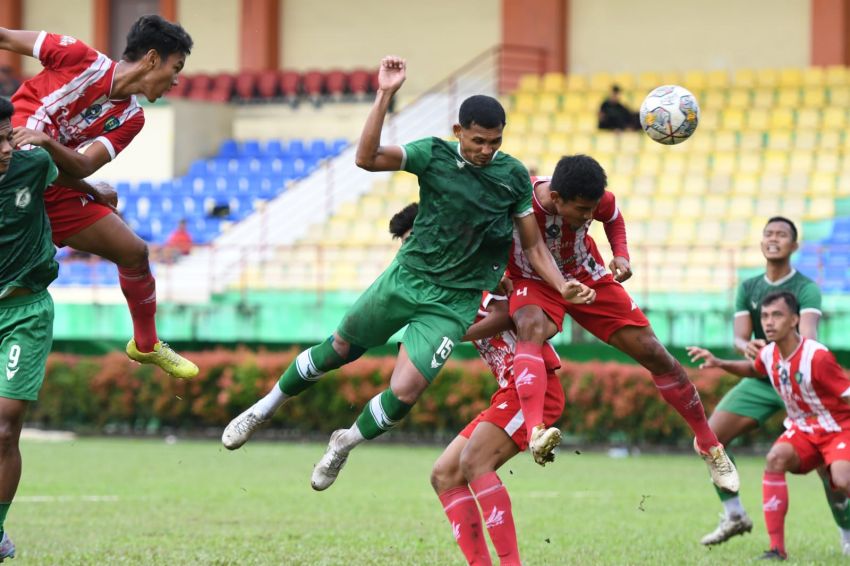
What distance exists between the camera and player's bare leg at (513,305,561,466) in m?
8.23

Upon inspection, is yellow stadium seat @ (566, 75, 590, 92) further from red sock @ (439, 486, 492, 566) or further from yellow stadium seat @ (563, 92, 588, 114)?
red sock @ (439, 486, 492, 566)

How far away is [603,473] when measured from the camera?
17.2 meters

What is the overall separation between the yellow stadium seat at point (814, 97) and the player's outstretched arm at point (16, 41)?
19787 millimetres

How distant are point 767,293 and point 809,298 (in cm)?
41

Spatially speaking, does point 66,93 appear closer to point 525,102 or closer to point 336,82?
point 525,102

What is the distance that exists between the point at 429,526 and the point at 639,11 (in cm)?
2022

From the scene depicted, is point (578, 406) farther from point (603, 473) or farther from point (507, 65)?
point (507, 65)

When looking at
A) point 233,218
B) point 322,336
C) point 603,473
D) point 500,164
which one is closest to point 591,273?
point 500,164

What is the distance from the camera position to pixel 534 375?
28.9 feet

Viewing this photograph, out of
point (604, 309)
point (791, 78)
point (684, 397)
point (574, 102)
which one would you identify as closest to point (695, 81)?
point (791, 78)

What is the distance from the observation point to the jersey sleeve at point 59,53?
8859mm

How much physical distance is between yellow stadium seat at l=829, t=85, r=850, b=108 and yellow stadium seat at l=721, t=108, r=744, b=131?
1644 millimetres

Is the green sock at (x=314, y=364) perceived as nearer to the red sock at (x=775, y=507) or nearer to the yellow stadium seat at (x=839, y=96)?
the red sock at (x=775, y=507)

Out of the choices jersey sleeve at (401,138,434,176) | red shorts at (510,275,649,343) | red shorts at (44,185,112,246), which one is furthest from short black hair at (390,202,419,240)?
red shorts at (44,185,112,246)
